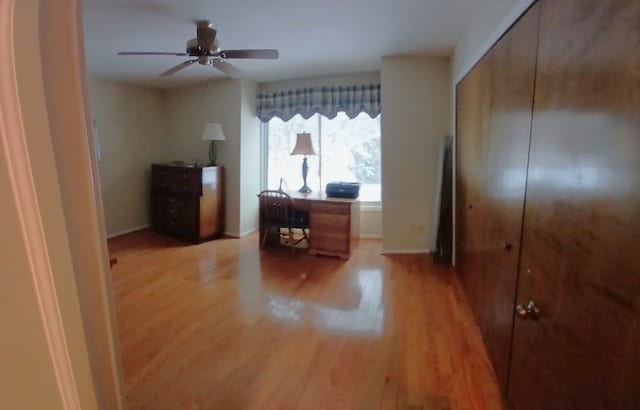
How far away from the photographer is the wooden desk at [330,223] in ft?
12.1

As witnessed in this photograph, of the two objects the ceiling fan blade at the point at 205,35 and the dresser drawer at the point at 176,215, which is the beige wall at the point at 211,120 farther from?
the ceiling fan blade at the point at 205,35

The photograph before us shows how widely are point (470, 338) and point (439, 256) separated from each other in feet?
5.01

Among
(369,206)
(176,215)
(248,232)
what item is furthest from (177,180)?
(369,206)

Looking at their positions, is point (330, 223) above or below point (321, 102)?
below

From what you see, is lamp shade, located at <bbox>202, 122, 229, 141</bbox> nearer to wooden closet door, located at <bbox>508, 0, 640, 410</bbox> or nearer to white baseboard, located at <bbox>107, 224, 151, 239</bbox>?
white baseboard, located at <bbox>107, 224, 151, 239</bbox>

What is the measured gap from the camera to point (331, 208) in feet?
12.2

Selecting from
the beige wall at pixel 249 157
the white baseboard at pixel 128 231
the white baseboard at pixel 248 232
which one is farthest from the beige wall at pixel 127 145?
the white baseboard at pixel 248 232

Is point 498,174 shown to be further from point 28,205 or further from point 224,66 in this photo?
point 224,66

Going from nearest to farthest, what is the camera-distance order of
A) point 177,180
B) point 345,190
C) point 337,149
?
point 345,190
point 177,180
point 337,149

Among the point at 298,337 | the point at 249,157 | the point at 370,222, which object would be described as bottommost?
the point at 298,337

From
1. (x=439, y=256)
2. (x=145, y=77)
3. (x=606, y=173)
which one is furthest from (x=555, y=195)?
(x=145, y=77)

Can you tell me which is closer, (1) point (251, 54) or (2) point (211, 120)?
(1) point (251, 54)

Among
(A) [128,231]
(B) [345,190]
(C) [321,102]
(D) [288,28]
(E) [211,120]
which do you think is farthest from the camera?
(A) [128,231]

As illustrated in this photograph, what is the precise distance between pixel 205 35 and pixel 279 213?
2070 mm
